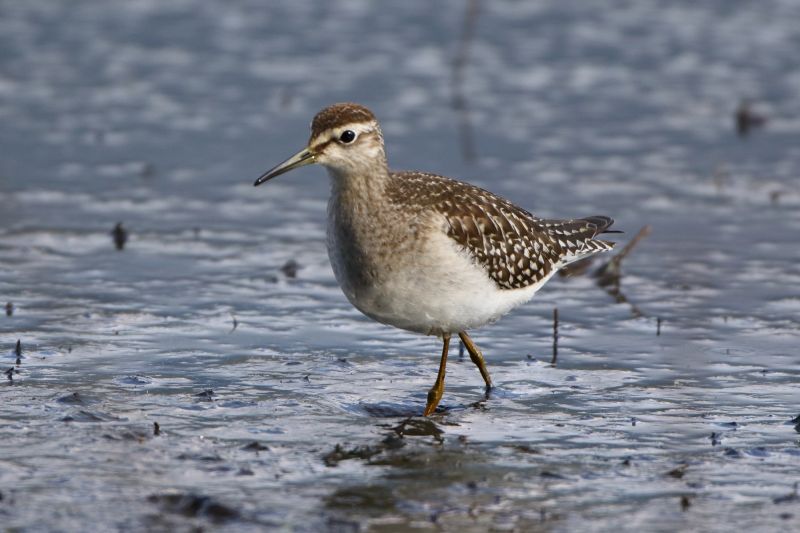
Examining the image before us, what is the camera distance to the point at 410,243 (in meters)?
8.30

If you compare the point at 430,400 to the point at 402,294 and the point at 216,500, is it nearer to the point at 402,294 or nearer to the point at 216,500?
the point at 402,294

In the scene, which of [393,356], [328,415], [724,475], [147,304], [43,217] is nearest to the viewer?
[724,475]

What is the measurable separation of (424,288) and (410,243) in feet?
0.95

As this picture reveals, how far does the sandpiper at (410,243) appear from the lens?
826 centimetres

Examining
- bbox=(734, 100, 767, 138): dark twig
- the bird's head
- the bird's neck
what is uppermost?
bbox=(734, 100, 767, 138): dark twig

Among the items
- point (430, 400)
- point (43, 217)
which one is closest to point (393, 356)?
point (430, 400)

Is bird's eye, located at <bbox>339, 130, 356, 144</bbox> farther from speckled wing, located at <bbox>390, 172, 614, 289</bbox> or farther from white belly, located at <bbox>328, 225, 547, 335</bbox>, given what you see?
white belly, located at <bbox>328, 225, 547, 335</bbox>

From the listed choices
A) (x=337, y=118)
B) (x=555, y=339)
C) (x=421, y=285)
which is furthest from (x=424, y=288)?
(x=555, y=339)

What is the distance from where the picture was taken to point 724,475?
7215mm

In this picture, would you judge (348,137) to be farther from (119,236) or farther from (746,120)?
(746,120)

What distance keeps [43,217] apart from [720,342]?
19.6ft

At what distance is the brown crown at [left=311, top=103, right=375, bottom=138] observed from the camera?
8555 mm

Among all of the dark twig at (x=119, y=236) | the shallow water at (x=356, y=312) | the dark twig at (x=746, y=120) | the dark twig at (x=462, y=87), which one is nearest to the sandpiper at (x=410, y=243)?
the shallow water at (x=356, y=312)

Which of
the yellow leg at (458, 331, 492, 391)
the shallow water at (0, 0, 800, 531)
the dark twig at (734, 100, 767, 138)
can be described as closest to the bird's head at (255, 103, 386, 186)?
the yellow leg at (458, 331, 492, 391)
